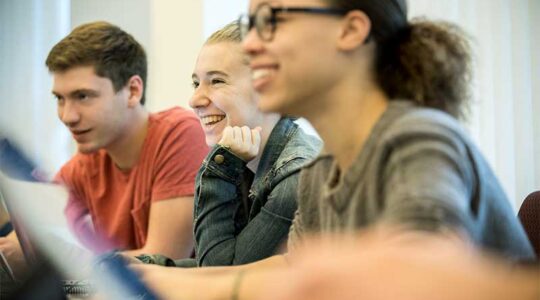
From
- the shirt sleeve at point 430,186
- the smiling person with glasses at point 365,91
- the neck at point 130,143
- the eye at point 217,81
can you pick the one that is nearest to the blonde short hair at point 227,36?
the eye at point 217,81

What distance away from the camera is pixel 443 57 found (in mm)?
917

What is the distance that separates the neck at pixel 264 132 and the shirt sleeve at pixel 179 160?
16.4 inches

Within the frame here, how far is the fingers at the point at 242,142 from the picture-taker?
59.8 inches

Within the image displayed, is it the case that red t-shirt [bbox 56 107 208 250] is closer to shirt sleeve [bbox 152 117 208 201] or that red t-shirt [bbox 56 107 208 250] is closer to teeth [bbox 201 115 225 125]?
shirt sleeve [bbox 152 117 208 201]

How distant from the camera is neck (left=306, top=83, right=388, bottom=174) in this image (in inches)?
36.0

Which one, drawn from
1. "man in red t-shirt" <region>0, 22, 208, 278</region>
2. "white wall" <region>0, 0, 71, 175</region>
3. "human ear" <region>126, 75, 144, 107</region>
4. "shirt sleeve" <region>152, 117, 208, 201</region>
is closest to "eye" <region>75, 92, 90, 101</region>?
"man in red t-shirt" <region>0, 22, 208, 278</region>

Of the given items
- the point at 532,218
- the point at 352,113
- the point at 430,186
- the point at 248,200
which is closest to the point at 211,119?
the point at 248,200

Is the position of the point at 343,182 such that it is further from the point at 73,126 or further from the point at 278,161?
the point at 73,126

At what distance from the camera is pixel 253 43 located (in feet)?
3.05

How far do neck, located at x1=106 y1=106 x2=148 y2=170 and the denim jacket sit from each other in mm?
621

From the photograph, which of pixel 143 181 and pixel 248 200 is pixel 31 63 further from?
pixel 248 200

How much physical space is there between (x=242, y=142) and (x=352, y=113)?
2.06ft

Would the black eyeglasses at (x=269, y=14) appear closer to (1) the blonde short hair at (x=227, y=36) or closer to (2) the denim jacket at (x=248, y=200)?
(2) the denim jacket at (x=248, y=200)

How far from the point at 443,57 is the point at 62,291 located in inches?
21.0
